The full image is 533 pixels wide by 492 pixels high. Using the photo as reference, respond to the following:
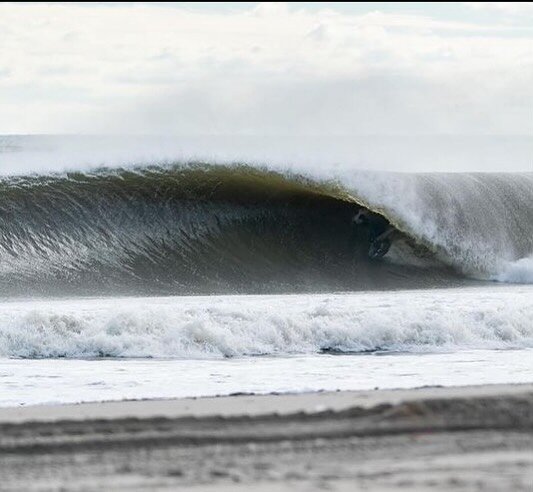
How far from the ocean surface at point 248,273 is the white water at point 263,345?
0.08 ft

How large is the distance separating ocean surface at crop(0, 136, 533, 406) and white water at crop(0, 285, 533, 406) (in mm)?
24

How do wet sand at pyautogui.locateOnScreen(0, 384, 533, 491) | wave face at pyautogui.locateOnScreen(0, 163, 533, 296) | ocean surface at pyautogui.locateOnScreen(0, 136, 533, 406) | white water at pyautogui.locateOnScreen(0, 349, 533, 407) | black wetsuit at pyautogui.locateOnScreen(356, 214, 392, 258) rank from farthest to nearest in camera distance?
black wetsuit at pyautogui.locateOnScreen(356, 214, 392, 258)
wave face at pyautogui.locateOnScreen(0, 163, 533, 296)
ocean surface at pyautogui.locateOnScreen(0, 136, 533, 406)
white water at pyautogui.locateOnScreen(0, 349, 533, 407)
wet sand at pyautogui.locateOnScreen(0, 384, 533, 491)

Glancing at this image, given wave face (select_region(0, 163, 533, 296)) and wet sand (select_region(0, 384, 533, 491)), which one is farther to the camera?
wave face (select_region(0, 163, 533, 296))

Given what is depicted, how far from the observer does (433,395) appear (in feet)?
24.0

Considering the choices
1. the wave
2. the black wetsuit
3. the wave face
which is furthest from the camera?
the black wetsuit

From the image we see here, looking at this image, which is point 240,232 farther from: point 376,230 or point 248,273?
point 376,230

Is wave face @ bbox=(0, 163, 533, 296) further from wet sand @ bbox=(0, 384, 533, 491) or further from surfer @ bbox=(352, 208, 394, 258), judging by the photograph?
wet sand @ bbox=(0, 384, 533, 491)

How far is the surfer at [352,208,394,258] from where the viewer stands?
65.3ft

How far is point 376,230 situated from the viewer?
20234mm

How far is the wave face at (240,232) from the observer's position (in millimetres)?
17625

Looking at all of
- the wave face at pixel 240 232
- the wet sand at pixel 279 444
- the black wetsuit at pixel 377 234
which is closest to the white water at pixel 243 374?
the wet sand at pixel 279 444

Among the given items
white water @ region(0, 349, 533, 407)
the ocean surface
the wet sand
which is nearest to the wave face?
the ocean surface

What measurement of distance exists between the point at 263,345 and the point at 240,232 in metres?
8.31

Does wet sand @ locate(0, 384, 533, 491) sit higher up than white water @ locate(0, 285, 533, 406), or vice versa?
wet sand @ locate(0, 384, 533, 491)
